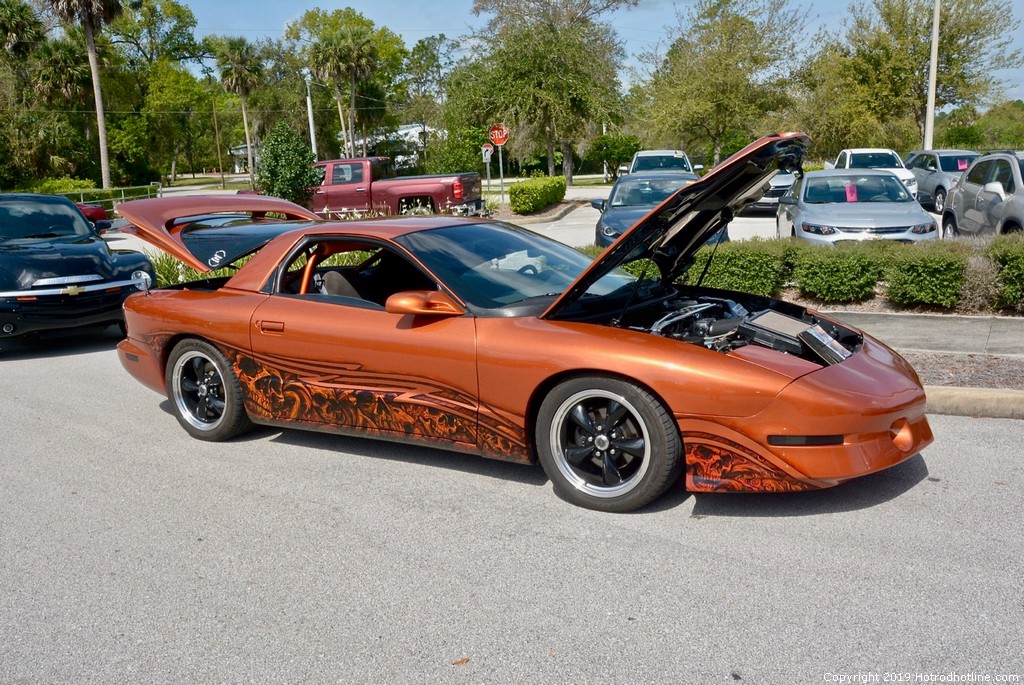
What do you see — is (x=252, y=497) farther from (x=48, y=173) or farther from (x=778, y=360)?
(x=48, y=173)

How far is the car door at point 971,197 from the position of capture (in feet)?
42.2

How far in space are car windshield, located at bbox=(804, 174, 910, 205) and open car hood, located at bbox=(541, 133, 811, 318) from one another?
8.72m

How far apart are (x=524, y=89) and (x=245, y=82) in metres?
38.8

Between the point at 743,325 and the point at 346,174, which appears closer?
the point at 743,325

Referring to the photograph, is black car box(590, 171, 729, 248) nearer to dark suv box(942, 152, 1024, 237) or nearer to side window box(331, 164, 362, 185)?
dark suv box(942, 152, 1024, 237)

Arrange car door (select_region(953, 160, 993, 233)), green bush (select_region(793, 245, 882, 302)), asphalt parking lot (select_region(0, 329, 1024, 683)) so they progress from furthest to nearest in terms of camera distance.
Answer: car door (select_region(953, 160, 993, 233)), green bush (select_region(793, 245, 882, 302)), asphalt parking lot (select_region(0, 329, 1024, 683))

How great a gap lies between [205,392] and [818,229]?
29.0 ft

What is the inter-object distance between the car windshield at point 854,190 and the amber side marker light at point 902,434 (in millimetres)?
9429

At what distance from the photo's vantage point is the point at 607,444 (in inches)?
178

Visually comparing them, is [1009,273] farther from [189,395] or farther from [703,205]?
[189,395]

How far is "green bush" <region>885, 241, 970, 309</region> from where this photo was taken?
886 centimetres

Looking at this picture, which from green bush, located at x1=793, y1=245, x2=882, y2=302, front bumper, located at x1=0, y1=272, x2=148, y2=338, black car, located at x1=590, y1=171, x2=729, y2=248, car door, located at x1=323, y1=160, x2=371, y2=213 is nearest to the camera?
front bumper, located at x1=0, y1=272, x2=148, y2=338

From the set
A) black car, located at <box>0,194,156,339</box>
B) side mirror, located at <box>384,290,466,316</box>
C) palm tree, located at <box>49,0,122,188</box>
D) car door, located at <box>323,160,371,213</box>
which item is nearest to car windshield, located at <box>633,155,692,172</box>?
car door, located at <box>323,160,371,213</box>

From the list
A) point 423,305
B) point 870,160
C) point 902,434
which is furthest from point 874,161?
point 423,305
